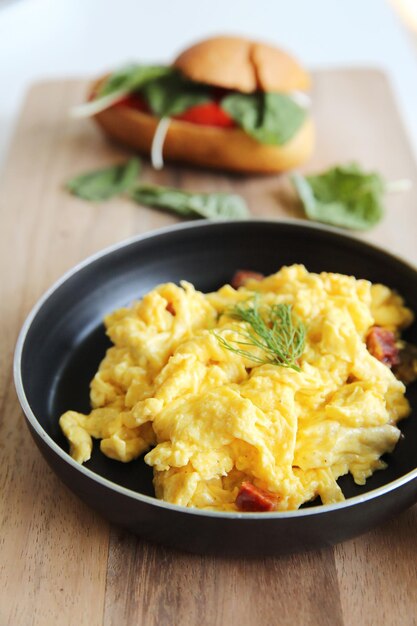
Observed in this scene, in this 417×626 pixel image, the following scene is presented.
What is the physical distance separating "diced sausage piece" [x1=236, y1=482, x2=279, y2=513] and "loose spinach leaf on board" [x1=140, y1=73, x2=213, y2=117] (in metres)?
2.29

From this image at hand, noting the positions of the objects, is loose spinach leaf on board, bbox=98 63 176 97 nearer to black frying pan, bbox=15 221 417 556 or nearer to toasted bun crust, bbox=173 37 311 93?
toasted bun crust, bbox=173 37 311 93

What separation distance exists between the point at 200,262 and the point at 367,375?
102 centimetres

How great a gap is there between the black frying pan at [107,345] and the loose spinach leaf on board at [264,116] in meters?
0.80

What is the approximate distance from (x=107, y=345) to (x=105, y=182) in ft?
4.54

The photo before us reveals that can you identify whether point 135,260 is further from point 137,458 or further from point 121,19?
point 121,19

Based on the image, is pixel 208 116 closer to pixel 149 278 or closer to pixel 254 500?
pixel 149 278

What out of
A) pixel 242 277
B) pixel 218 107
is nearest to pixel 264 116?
pixel 218 107

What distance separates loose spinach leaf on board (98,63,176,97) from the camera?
3840 mm

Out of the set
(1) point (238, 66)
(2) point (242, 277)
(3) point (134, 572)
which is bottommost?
(3) point (134, 572)

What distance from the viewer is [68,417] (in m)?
2.35

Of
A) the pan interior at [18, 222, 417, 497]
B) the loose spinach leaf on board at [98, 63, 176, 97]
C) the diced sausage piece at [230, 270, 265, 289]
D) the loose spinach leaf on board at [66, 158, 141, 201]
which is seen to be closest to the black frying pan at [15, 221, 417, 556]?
the pan interior at [18, 222, 417, 497]

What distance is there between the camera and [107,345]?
2.79 metres

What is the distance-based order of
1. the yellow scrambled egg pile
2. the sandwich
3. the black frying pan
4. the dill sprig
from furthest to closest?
the sandwich → the dill sprig → the yellow scrambled egg pile → the black frying pan

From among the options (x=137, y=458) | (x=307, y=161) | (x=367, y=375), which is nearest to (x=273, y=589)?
(x=137, y=458)
